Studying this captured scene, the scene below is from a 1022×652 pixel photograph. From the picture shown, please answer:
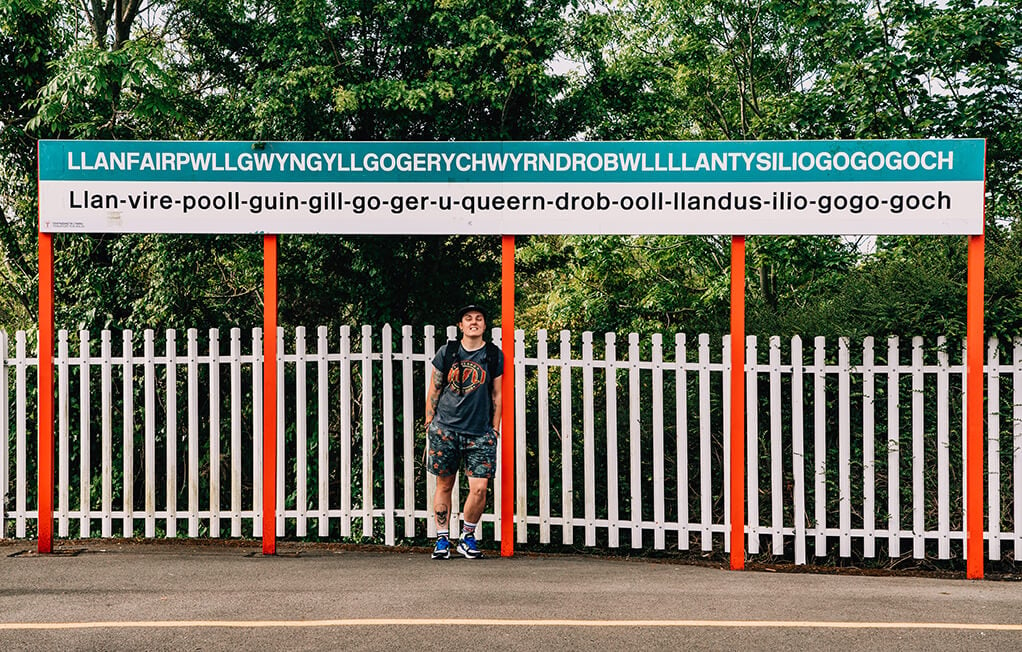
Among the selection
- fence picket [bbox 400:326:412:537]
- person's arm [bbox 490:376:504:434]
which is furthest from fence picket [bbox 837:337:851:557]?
fence picket [bbox 400:326:412:537]

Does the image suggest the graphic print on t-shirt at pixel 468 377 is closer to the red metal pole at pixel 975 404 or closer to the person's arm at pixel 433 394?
the person's arm at pixel 433 394

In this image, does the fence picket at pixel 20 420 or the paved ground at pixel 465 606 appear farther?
the fence picket at pixel 20 420

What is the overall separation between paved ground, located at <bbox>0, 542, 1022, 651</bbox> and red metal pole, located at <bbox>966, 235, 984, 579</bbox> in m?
0.32

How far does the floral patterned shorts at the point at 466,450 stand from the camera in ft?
23.7

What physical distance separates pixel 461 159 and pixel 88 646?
3.79 meters

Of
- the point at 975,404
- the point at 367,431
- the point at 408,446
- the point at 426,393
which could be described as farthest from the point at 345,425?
the point at 975,404

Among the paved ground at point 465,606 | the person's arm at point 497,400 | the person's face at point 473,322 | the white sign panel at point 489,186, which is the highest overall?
the white sign panel at point 489,186

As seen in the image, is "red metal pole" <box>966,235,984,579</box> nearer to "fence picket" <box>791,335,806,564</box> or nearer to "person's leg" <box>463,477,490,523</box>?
"fence picket" <box>791,335,806,564</box>

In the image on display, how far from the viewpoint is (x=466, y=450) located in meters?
7.28

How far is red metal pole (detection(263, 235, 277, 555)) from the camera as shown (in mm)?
7539

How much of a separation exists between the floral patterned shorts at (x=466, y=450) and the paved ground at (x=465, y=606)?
2.12 ft

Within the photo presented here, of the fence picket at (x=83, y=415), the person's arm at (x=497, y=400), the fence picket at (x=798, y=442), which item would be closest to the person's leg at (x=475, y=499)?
the person's arm at (x=497, y=400)

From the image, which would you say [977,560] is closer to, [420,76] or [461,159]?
[461,159]

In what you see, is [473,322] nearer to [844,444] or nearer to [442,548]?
[442,548]
